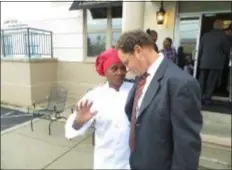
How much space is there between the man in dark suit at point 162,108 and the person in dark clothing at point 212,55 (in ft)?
0.45

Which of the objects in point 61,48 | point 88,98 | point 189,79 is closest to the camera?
point 189,79

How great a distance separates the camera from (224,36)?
0.62m

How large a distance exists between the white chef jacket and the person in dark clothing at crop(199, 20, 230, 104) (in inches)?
10.1

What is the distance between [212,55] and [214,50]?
3 centimetres

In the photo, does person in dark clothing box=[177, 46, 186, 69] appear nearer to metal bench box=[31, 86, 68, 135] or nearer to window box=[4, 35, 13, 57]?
metal bench box=[31, 86, 68, 135]

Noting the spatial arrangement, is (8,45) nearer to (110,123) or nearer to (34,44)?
(34,44)

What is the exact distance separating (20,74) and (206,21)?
2.92ft

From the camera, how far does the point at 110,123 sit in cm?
82

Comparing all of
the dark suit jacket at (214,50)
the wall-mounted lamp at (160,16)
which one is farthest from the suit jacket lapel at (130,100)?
the wall-mounted lamp at (160,16)

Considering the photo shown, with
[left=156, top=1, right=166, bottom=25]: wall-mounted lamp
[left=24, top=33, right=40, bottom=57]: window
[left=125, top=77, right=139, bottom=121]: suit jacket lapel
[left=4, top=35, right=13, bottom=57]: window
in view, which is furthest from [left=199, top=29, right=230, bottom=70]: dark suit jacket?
[left=156, top=1, right=166, bottom=25]: wall-mounted lamp

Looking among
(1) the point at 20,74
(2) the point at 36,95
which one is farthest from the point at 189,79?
(1) the point at 20,74

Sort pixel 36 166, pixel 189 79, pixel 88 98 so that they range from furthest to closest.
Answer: pixel 36 166 < pixel 88 98 < pixel 189 79

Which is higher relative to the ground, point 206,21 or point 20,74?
point 206,21

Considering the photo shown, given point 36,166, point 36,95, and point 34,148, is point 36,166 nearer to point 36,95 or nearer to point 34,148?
point 34,148
